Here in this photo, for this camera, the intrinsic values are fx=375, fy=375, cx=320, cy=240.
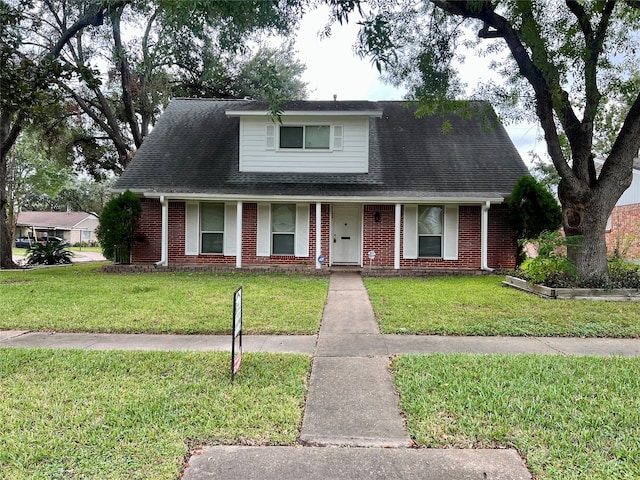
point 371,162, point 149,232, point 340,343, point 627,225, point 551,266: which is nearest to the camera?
point 340,343

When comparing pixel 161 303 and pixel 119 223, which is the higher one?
pixel 119 223

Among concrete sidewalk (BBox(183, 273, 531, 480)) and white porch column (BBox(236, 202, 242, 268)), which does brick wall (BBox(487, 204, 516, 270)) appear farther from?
concrete sidewalk (BBox(183, 273, 531, 480))

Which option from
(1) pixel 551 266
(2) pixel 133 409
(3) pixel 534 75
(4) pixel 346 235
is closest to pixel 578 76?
(3) pixel 534 75

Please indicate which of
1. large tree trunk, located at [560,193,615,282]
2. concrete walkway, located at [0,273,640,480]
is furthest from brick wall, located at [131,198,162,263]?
large tree trunk, located at [560,193,615,282]

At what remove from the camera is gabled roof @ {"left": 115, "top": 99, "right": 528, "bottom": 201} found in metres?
12.4

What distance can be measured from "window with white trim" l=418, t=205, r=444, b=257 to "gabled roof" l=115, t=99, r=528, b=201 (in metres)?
0.76

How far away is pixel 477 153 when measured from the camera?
14.0 meters

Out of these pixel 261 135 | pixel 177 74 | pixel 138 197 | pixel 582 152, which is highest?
pixel 177 74

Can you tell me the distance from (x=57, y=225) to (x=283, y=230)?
5099cm

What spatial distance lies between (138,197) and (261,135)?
4.65m

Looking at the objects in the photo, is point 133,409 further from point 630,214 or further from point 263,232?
point 630,214

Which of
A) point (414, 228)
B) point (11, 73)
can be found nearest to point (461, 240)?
point (414, 228)

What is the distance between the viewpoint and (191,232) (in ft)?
42.4

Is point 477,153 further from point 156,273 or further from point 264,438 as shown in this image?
point 264,438
